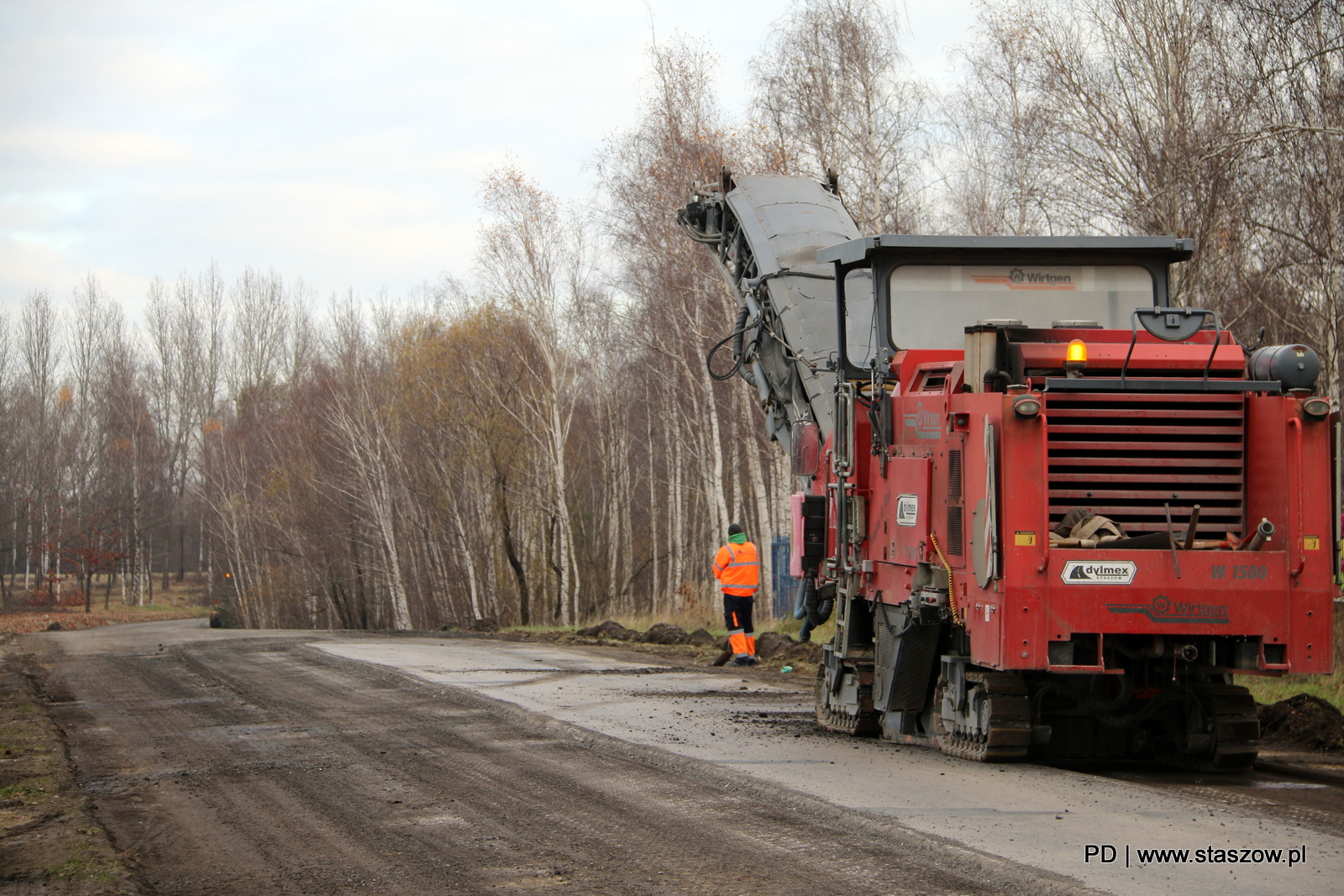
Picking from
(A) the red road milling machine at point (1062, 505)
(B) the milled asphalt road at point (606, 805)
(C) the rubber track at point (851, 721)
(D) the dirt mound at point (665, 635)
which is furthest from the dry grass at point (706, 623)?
(A) the red road milling machine at point (1062, 505)

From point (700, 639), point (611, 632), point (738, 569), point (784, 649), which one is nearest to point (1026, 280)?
point (738, 569)

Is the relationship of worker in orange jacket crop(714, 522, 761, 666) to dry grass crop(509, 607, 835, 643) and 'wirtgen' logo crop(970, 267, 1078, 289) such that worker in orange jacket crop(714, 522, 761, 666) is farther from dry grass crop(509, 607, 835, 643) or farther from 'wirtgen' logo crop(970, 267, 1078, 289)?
'wirtgen' logo crop(970, 267, 1078, 289)

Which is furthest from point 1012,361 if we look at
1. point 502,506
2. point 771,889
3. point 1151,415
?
point 502,506

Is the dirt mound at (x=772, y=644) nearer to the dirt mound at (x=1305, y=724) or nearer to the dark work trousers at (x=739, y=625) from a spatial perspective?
the dark work trousers at (x=739, y=625)

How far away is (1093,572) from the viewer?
716 centimetres

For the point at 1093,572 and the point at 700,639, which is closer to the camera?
the point at 1093,572

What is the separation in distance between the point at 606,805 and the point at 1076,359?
12.8 ft

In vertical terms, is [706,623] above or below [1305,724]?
below

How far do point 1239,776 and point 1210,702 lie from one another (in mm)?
480

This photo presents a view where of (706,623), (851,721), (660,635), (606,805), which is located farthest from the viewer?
(706,623)

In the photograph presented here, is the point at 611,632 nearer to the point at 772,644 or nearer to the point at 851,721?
the point at 772,644

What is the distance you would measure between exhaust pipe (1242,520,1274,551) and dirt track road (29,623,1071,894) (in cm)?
286

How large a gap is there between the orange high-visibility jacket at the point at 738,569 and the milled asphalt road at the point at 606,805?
11.7ft

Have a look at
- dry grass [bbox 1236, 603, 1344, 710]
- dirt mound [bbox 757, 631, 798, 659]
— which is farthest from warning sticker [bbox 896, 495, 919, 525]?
dirt mound [bbox 757, 631, 798, 659]
